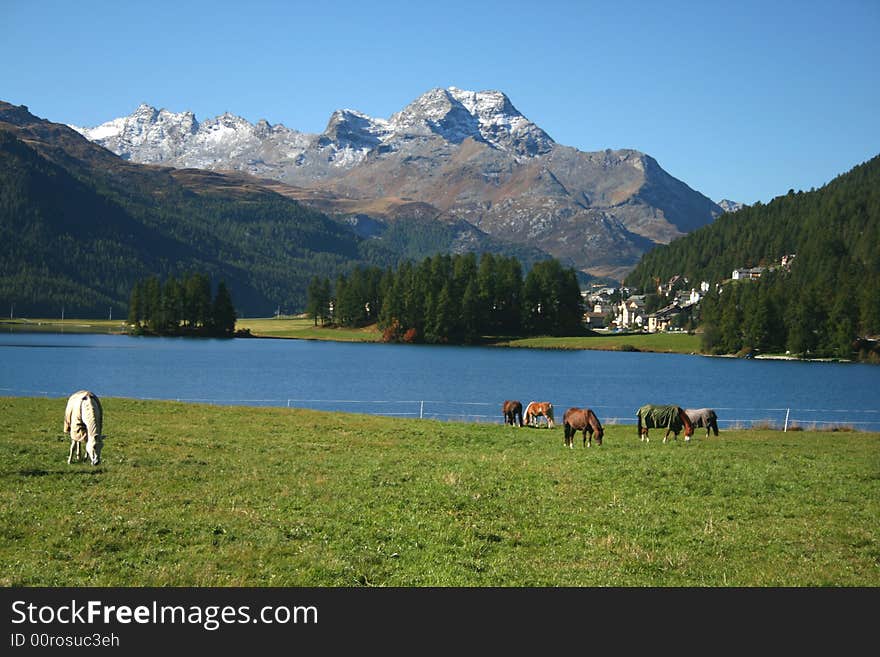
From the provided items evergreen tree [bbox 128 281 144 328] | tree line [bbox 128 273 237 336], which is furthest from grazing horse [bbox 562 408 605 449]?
evergreen tree [bbox 128 281 144 328]

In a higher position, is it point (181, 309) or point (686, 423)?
point (181, 309)

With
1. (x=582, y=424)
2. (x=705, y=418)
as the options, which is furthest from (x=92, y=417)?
(x=705, y=418)

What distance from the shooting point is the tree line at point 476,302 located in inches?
6757

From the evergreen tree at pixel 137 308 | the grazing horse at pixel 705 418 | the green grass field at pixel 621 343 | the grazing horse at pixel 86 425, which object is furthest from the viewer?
the evergreen tree at pixel 137 308

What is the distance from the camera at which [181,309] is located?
18200 cm

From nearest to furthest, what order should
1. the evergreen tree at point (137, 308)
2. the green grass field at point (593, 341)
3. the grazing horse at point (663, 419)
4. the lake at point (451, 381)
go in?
the grazing horse at point (663, 419)
the lake at point (451, 381)
the green grass field at point (593, 341)
the evergreen tree at point (137, 308)

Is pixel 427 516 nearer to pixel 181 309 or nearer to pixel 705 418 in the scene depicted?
pixel 705 418

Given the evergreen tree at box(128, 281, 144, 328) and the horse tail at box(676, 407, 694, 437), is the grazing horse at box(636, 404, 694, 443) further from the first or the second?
the evergreen tree at box(128, 281, 144, 328)

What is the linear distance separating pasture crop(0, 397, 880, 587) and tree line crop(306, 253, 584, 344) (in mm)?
139688

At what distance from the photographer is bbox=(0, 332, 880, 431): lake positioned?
63.8 meters

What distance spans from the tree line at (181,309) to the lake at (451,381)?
40.7 metres

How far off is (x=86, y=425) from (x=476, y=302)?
15116 centimetres

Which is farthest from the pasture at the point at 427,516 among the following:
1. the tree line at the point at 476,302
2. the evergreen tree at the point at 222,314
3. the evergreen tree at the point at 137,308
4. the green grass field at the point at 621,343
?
the evergreen tree at the point at 137,308

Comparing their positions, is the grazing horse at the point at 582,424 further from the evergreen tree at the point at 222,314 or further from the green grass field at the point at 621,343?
the evergreen tree at the point at 222,314
